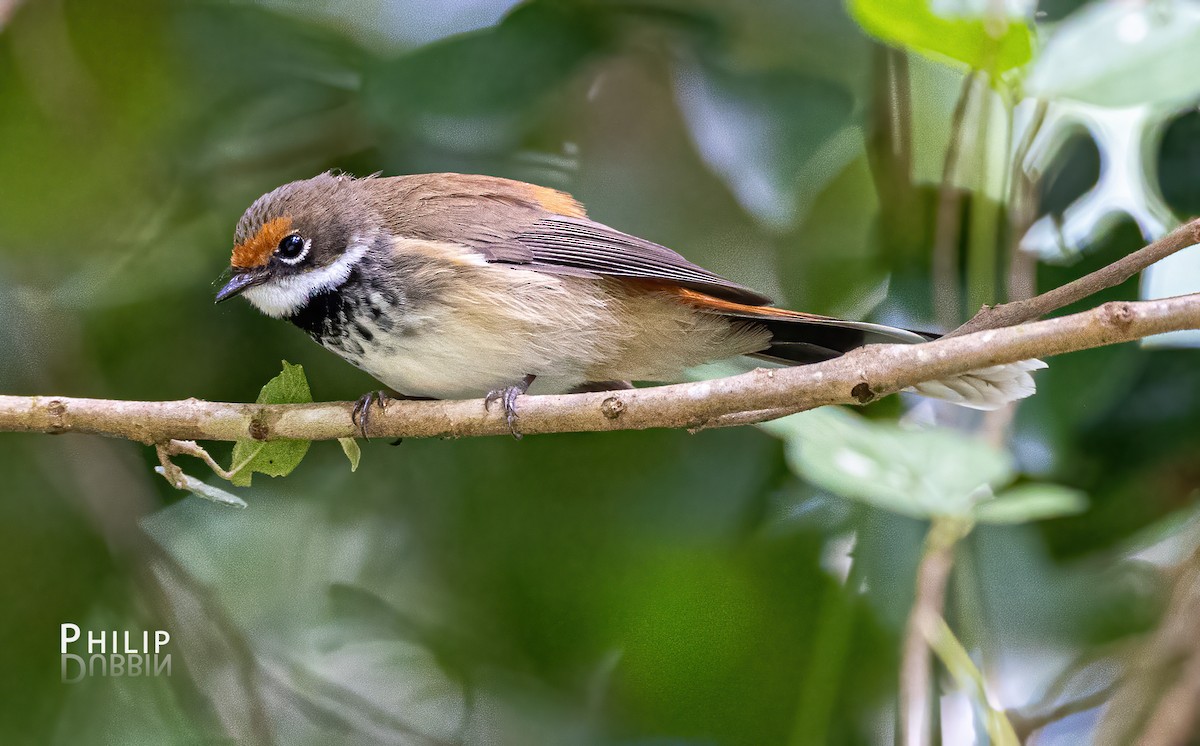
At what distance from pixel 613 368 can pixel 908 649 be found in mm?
1251

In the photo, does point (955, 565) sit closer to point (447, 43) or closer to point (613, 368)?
point (613, 368)

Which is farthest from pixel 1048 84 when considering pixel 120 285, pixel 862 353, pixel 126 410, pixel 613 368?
pixel 120 285

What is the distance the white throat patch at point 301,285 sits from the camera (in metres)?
3.31

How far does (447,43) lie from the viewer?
4.02 m

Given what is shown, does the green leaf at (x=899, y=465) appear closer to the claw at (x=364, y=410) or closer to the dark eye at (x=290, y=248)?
the claw at (x=364, y=410)

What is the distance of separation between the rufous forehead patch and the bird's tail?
129cm

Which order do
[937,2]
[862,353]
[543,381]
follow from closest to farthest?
[862,353] < [937,2] < [543,381]

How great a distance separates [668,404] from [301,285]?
136 cm

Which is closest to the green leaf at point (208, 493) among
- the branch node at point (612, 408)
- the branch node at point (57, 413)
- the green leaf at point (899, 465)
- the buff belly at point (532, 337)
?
the branch node at point (57, 413)

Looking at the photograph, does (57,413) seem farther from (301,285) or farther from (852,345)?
(852,345)

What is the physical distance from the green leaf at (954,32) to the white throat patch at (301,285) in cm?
162

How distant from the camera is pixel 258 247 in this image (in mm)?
3312

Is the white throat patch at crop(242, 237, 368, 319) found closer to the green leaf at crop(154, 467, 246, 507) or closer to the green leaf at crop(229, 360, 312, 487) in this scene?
the green leaf at crop(229, 360, 312, 487)

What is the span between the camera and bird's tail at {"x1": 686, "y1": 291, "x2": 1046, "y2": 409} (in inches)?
119
